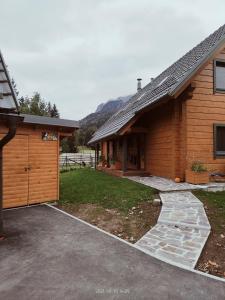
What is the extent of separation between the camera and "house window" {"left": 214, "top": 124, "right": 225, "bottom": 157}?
1091 cm

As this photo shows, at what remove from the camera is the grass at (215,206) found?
557 centimetres

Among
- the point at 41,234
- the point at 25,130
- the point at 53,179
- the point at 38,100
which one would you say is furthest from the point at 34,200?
the point at 38,100

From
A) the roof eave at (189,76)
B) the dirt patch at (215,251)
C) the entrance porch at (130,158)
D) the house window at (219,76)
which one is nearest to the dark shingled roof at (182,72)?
the roof eave at (189,76)

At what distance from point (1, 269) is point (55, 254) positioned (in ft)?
2.75

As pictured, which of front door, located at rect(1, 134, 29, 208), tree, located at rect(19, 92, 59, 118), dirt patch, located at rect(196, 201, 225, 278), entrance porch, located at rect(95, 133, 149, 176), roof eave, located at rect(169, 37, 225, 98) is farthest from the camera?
tree, located at rect(19, 92, 59, 118)

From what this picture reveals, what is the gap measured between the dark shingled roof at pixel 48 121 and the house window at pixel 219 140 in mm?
6058

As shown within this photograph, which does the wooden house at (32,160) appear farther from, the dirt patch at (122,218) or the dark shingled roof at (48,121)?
the dirt patch at (122,218)

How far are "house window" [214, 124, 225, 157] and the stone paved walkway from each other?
177 inches

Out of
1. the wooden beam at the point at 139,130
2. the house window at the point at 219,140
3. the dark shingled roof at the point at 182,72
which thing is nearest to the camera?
the dark shingled roof at the point at 182,72

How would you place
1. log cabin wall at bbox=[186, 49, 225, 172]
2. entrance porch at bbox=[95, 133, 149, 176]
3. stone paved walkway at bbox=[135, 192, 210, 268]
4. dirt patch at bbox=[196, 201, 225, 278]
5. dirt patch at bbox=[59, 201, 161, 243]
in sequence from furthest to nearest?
entrance porch at bbox=[95, 133, 149, 176] < log cabin wall at bbox=[186, 49, 225, 172] < dirt patch at bbox=[59, 201, 161, 243] < stone paved walkway at bbox=[135, 192, 210, 268] < dirt patch at bbox=[196, 201, 225, 278]

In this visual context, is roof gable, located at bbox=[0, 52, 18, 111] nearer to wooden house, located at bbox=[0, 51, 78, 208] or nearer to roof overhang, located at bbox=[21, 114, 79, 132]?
wooden house, located at bbox=[0, 51, 78, 208]

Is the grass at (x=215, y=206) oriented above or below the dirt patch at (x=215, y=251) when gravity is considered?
above

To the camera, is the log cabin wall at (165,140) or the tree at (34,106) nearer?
the log cabin wall at (165,140)

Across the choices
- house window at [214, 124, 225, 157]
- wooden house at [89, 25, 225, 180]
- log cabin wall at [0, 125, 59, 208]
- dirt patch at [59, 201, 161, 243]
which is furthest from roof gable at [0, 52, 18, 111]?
house window at [214, 124, 225, 157]
